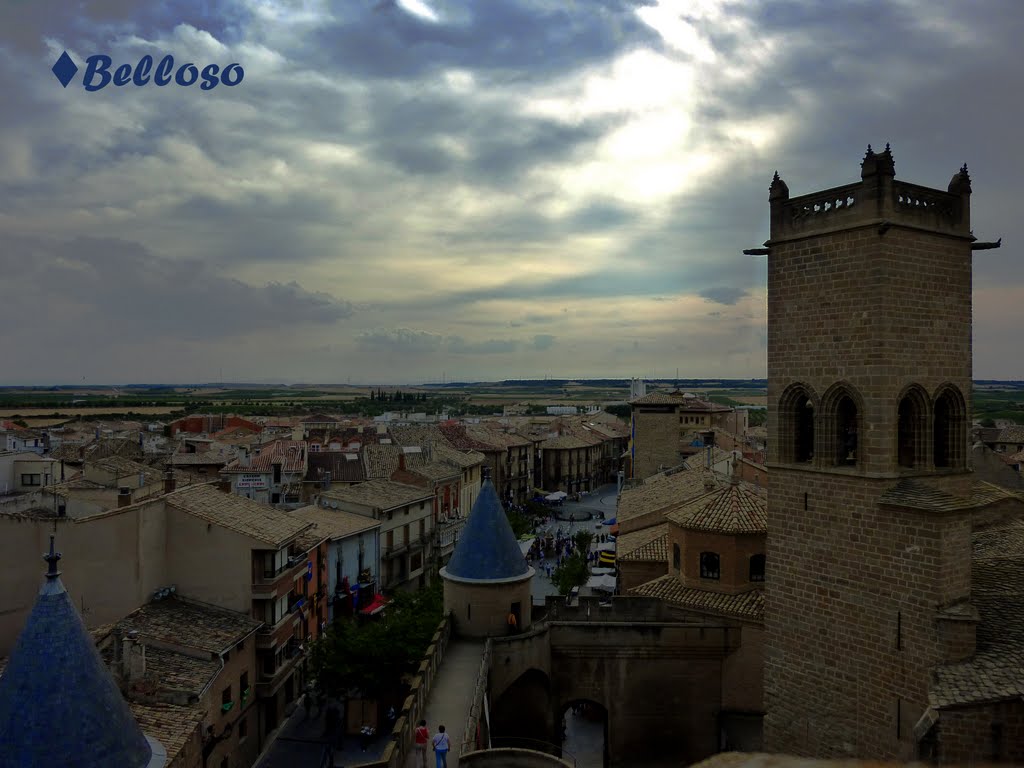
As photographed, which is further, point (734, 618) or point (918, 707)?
point (734, 618)

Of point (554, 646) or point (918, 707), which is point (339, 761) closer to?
point (554, 646)

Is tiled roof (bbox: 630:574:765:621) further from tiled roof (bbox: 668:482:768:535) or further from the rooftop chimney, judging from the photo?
the rooftop chimney

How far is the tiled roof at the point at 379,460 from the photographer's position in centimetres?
5797

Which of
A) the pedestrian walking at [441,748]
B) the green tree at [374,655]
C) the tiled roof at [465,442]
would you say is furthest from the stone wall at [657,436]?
the pedestrian walking at [441,748]

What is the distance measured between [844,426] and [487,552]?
11.1 metres

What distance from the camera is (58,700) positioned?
15.1 metres

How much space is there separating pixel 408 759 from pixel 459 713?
108 inches

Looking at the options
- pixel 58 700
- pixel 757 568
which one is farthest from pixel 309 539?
pixel 58 700

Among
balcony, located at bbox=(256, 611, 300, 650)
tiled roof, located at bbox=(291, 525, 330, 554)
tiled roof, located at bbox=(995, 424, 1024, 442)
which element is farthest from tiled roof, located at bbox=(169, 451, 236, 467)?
tiled roof, located at bbox=(995, 424, 1024, 442)

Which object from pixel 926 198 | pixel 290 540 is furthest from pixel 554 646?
pixel 926 198

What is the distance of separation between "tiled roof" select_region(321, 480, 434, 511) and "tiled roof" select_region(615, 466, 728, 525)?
12.8 metres

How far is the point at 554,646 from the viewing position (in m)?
25.4

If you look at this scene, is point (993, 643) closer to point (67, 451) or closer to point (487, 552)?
point (487, 552)

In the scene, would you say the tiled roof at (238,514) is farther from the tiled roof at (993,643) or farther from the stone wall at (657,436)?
the stone wall at (657,436)
